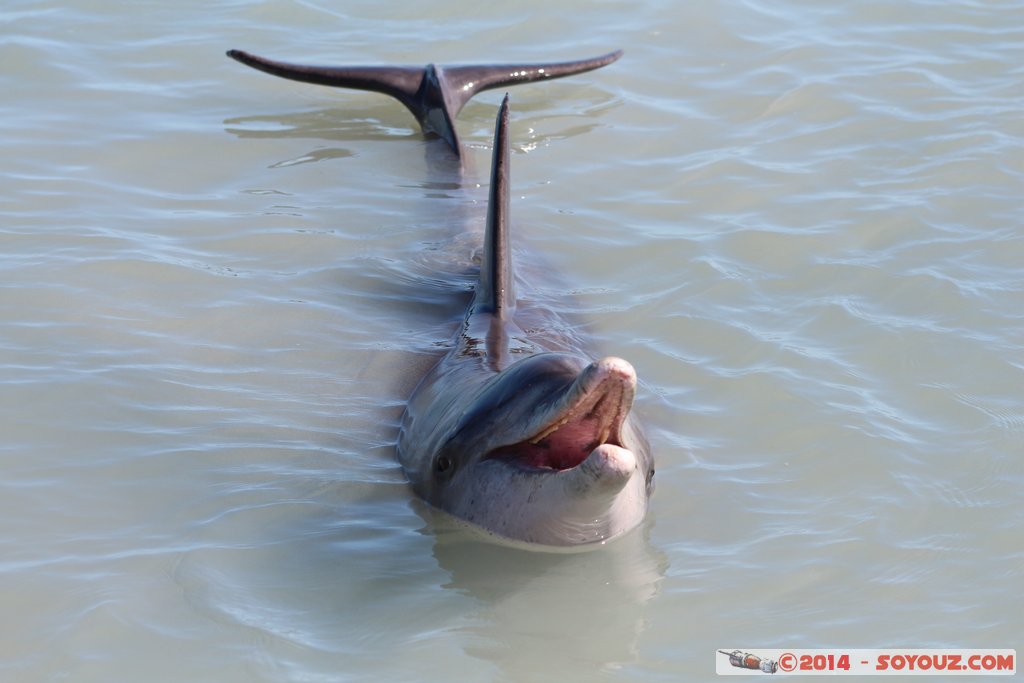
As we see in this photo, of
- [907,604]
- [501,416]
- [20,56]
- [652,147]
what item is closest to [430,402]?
[501,416]

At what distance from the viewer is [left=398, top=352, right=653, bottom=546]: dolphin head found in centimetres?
524

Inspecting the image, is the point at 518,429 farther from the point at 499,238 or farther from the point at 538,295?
the point at 538,295

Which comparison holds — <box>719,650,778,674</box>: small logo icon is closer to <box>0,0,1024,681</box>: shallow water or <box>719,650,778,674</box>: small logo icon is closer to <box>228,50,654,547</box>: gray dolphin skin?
<box>0,0,1024,681</box>: shallow water

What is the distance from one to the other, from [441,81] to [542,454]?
6.04m

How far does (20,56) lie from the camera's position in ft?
40.3

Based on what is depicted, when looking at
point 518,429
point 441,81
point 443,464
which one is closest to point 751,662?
point 518,429

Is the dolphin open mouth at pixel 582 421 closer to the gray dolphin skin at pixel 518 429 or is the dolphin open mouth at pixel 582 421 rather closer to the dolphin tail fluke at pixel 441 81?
the gray dolphin skin at pixel 518 429

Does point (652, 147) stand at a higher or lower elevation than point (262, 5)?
lower

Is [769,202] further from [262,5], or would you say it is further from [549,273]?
[262,5]

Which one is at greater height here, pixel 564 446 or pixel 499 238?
pixel 499 238

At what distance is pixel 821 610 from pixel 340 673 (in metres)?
2.07

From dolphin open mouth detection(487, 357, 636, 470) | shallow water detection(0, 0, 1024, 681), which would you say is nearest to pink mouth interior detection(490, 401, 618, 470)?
dolphin open mouth detection(487, 357, 636, 470)

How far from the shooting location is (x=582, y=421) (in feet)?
17.9

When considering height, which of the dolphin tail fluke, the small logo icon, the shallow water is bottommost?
the small logo icon
